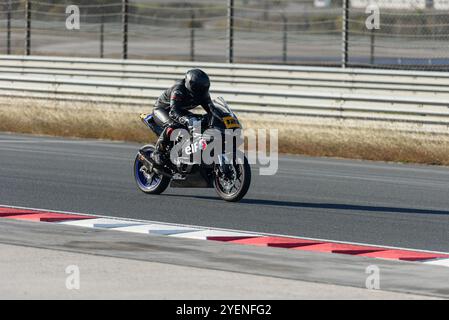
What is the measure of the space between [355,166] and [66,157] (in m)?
4.52

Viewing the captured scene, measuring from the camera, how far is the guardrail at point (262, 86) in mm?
22031

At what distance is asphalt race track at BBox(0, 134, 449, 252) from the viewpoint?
1292cm

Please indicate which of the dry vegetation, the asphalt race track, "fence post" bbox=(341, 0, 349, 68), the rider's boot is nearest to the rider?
the rider's boot

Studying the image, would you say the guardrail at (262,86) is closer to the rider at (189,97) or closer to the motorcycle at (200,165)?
the motorcycle at (200,165)

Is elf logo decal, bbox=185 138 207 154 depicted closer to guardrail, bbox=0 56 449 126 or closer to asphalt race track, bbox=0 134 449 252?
asphalt race track, bbox=0 134 449 252

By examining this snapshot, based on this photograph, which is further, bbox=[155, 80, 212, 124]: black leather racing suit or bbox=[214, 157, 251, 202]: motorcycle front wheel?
bbox=[155, 80, 212, 124]: black leather racing suit

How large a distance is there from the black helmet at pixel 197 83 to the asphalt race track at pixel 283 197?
131 cm

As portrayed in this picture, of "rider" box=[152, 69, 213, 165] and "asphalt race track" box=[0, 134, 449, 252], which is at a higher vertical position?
"rider" box=[152, 69, 213, 165]

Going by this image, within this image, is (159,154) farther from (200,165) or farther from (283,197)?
(283,197)

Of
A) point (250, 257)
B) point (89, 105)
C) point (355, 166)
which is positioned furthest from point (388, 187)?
point (89, 105)

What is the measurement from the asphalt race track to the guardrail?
6.56 feet

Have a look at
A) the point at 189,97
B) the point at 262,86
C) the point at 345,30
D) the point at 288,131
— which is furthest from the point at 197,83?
the point at 262,86

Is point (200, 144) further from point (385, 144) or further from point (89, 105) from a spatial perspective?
point (89, 105)

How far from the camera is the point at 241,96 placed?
24250 mm
